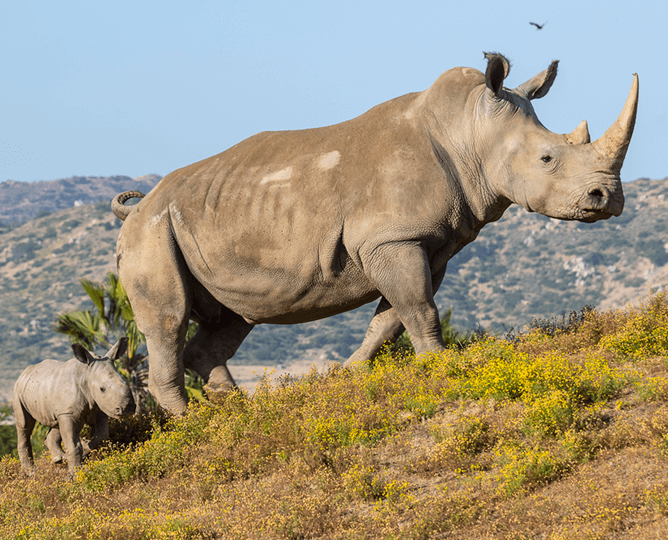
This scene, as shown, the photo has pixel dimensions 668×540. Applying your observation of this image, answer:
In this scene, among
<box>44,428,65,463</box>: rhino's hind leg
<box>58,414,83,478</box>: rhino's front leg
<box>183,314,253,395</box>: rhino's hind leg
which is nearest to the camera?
<box>58,414,83,478</box>: rhino's front leg

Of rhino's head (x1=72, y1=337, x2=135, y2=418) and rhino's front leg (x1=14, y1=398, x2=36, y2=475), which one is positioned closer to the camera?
rhino's head (x1=72, y1=337, x2=135, y2=418)

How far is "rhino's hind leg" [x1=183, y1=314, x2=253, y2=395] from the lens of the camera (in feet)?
37.3

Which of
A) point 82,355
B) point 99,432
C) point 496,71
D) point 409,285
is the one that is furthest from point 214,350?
point 496,71

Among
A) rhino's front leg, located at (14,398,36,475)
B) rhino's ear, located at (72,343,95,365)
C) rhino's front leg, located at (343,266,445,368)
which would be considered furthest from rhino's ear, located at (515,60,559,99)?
rhino's front leg, located at (14,398,36,475)

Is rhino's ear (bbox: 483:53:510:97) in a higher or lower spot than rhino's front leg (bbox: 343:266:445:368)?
higher

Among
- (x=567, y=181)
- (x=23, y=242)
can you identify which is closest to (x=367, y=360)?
(x=567, y=181)

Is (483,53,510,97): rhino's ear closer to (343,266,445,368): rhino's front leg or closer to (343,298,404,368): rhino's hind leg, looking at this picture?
(343,266,445,368): rhino's front leg

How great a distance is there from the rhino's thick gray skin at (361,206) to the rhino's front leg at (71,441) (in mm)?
1330

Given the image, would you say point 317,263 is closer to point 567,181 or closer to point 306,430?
point 306,430

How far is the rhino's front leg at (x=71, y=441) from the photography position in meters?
9.62

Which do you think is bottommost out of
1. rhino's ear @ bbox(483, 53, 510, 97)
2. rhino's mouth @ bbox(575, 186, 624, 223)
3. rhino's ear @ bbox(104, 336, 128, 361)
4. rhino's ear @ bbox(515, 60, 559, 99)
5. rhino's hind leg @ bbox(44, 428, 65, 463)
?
rhino's hind leg @ bbox(44, 428, 65, 463)

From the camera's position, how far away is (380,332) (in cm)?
1020

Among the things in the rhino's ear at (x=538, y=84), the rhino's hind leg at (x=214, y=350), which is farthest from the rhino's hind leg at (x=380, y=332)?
the rhino's ear at (x=538, y=84)

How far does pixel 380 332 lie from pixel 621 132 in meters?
3.51
